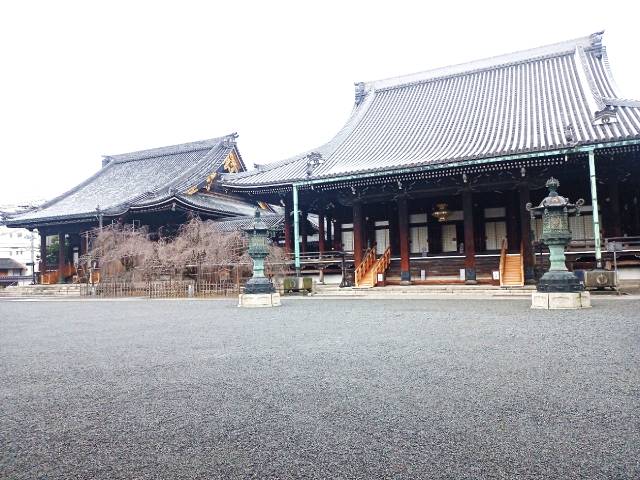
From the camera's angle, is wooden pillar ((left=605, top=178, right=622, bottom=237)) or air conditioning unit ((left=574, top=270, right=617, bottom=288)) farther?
wooden pillar ((left=605, top=178, right=622, bottom=237))

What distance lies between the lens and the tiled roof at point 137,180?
2723 centimetres

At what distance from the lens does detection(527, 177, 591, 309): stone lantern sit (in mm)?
10125

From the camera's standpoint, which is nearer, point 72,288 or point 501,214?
point 501,214

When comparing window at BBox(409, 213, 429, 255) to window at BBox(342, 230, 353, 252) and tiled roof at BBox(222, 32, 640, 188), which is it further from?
tiled roof at BBox(222, 32, 640, 188)

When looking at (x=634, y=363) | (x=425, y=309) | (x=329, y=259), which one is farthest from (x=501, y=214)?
(x=634, y=363)

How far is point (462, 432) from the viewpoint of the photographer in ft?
9.81

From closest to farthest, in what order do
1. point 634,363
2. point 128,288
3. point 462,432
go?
point 462,432 → point 634,363 → point 128,288

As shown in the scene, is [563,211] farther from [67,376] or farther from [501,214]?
[67,376]

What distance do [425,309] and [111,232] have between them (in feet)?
61.4

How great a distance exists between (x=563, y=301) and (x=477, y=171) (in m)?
7.29

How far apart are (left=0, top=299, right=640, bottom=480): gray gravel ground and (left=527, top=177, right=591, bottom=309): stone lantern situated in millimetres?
2847

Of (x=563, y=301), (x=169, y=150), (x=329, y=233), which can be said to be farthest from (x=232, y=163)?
(x=563, y=301)

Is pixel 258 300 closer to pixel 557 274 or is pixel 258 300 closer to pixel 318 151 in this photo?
pixel 557 274

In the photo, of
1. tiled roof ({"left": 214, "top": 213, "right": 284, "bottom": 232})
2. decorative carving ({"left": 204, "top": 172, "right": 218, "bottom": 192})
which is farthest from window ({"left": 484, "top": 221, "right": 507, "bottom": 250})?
decorative carving ({"left": 204, "top": 172, "right": 218, "bottom": 192})
